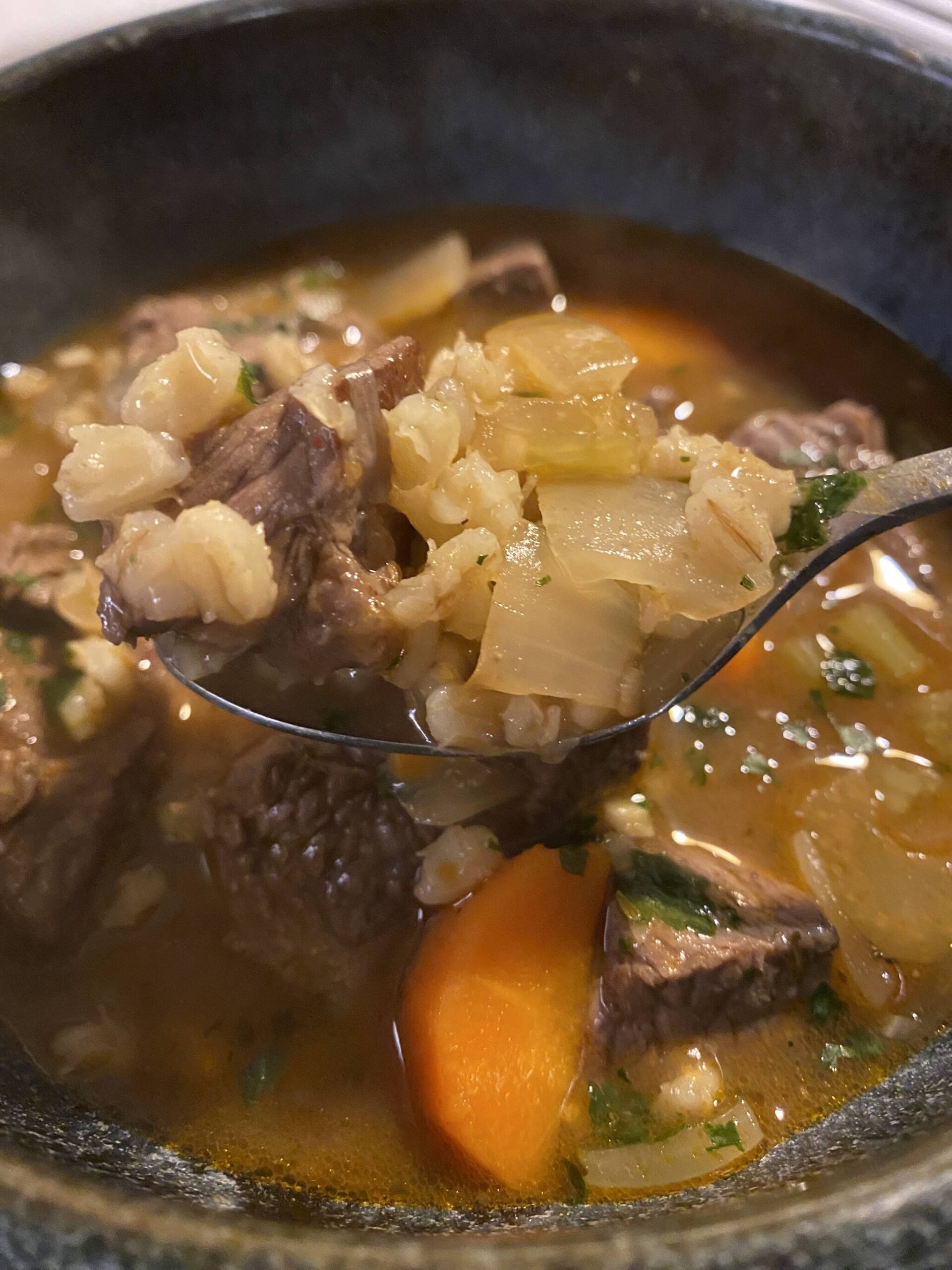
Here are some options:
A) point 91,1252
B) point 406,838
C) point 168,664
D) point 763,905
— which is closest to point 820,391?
point 763,905

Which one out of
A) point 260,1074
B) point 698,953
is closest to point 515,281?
point 698,953

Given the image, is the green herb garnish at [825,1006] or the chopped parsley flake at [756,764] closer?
the green herb garnish at [825,1006]

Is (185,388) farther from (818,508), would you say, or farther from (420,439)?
(818,508)

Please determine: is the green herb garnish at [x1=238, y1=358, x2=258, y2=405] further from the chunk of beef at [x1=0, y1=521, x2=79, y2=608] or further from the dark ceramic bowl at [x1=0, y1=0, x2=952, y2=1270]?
the dark ceramic bowl at [x1=0, y1=0, x2=952, y2=1270]

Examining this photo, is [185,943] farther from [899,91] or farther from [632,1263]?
[899,91]

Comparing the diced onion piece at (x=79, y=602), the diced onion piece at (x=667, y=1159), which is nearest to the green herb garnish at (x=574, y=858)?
the diced onion piece at (x=667, y=1159)

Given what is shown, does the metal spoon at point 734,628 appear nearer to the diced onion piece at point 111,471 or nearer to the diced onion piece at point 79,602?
the diced onion piece at point 111,471
